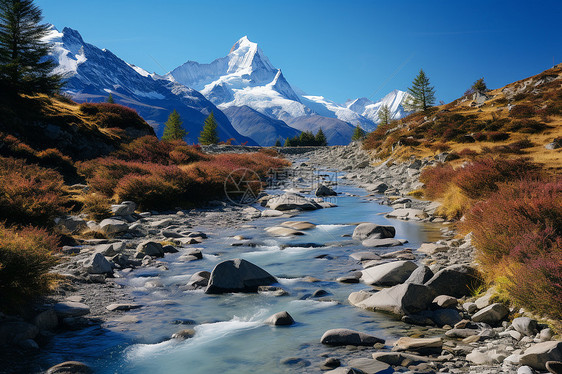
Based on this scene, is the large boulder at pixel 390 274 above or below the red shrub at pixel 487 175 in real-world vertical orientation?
below

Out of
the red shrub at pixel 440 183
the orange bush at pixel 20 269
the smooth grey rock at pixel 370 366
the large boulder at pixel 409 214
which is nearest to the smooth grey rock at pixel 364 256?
the smooth grey rock at pixel 370 366

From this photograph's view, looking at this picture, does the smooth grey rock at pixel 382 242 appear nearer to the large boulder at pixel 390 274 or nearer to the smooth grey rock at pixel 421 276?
the large boulder at pixel 390 274

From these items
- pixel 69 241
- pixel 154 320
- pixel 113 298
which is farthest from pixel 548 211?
pixel 69 241

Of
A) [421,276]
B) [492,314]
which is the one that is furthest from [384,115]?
[492,314]

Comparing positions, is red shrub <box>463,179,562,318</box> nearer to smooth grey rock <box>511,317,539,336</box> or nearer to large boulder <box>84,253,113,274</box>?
smooth grey rock <box>511,317,539,336</box>

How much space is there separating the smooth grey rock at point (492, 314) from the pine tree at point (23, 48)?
26.2 meters

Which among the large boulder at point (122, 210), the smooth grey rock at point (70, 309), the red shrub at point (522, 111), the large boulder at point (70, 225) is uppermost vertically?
the red shrub at point (522, 111)

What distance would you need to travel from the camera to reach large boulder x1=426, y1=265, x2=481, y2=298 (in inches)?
217

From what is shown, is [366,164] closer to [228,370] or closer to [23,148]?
→ [23,148]

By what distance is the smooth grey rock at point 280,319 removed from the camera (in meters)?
4.98

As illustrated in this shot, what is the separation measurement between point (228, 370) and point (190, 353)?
630 mm

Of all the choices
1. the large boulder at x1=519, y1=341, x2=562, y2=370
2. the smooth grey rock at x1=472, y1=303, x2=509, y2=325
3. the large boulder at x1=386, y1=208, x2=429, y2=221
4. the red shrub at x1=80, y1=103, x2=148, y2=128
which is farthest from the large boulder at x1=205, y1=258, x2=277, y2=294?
the red shrub at x1=80, y1=103, x2=148, y2=128

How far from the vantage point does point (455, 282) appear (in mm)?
5594

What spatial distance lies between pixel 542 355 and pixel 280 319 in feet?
9.93
